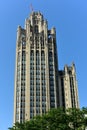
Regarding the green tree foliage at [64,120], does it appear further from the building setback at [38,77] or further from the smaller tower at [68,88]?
the smaller tower at [68,88]

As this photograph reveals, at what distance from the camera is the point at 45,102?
145000 mm

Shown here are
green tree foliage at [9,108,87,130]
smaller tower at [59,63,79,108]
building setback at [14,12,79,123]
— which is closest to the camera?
green tree foliage at [9,108,87,130]

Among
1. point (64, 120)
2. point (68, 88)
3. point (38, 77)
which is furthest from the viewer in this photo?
point (68, 88)

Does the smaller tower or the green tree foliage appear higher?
the smaller tower

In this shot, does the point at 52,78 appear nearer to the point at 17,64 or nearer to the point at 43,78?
the point at 43,78

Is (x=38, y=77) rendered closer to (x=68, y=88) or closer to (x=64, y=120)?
(x=68, y=88)

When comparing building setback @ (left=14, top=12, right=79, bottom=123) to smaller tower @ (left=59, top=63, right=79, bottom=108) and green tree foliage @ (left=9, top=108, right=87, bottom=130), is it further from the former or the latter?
green tree foliage @ (left=9, top=108, right=87, bottom=130)

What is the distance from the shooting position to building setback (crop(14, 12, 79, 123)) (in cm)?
14362

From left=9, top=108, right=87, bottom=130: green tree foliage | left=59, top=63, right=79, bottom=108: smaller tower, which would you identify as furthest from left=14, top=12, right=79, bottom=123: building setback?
left=9, top=108, right=87, bottom=130: green tree foliage

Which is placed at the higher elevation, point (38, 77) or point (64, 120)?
point (38, 77)

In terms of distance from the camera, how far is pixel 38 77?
15225 centimetres

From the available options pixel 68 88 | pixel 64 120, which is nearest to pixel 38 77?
pixel 68 88

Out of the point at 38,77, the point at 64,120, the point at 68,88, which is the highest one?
the point at 38,77

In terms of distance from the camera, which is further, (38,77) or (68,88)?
(68,88)
